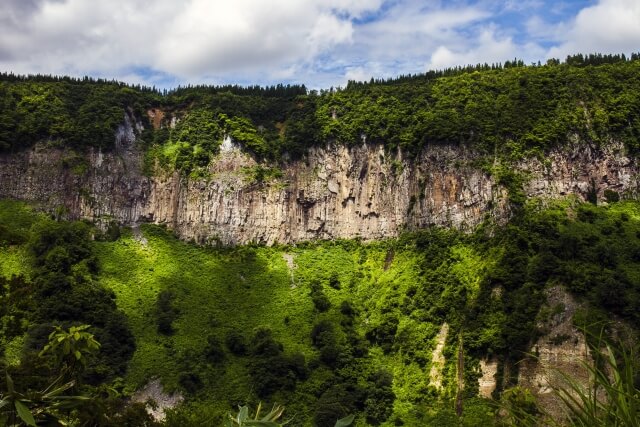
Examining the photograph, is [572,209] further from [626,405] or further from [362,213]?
[626,405]

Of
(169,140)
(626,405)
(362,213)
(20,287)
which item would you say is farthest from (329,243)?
(626,405)

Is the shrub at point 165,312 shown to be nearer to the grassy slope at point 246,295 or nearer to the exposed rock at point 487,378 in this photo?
the grassy slope at point 246,295

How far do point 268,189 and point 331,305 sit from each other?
25691 mm

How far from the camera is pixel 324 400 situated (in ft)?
237

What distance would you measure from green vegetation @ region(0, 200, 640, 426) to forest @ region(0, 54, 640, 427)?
10.3 inches

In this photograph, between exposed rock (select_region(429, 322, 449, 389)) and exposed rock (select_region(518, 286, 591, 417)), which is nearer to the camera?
exposed rock (select_region(518, 286, 591, 417))

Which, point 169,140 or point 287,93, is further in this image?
point 287,93

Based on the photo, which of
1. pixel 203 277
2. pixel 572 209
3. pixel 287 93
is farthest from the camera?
pixel 287 93

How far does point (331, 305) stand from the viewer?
92.7 m

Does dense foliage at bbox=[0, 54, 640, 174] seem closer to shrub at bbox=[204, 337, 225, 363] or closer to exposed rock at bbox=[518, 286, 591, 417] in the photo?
exposed rock at bbox=[518, 286, 591, 417]

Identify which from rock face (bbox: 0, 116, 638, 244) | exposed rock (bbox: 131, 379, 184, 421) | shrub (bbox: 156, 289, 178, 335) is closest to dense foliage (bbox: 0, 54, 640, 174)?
rock face (bbox: 0, 116, 638, 244)

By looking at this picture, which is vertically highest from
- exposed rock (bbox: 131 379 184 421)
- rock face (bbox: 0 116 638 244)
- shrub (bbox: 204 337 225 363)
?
rock face (bbox: 0 116 638 244)

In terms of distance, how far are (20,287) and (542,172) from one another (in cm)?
8446

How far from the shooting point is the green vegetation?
73438mm
